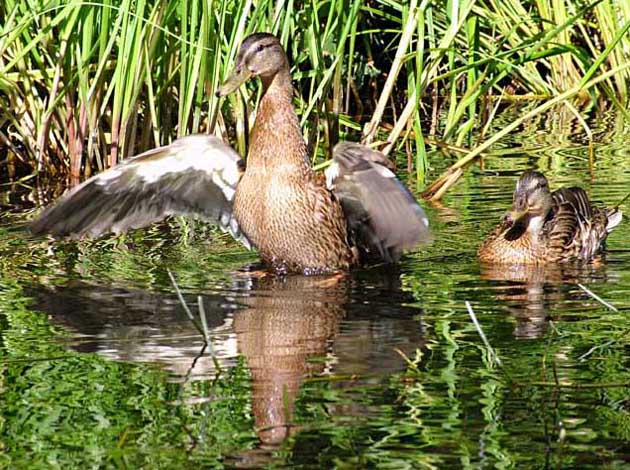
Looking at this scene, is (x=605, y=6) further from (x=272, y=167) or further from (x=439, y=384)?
(x=439, y=384)

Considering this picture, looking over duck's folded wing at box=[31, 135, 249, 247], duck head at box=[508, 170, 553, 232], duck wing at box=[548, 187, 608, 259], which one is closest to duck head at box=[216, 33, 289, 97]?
duck's folded wing at box=[31, 135, 249, 247]

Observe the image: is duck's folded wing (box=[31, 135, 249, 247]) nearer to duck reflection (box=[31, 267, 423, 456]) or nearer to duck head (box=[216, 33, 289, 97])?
duck head (box=[216, 33, 289, 97])

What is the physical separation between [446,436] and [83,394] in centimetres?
124

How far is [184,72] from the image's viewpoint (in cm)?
801

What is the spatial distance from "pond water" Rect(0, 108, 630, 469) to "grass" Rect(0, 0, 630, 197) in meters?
0.86

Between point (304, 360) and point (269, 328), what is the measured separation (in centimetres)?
62

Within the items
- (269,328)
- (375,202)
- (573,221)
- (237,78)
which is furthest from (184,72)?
(269,328)

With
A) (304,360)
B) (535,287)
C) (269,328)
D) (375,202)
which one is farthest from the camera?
(375,202)

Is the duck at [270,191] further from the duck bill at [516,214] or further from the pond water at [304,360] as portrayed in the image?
the duck bill at [516,214]

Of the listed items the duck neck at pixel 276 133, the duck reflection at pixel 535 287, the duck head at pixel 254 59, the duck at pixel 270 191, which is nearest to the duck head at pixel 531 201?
the duck reflection at pixel 535 287

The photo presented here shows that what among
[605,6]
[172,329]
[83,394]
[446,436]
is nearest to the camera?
[446,436]

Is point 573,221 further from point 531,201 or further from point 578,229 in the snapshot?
point 531,201

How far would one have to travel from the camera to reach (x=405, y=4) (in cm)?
837

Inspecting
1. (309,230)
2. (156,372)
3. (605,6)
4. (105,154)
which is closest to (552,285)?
(309,230)
